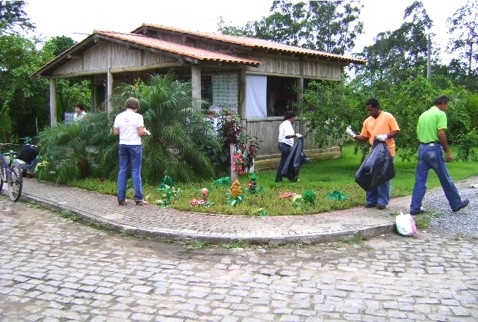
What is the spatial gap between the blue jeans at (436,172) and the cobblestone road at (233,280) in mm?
1167

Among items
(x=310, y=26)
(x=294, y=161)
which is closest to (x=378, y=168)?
(x=294, y=161)

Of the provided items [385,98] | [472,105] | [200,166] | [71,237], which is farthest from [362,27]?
[71,237]

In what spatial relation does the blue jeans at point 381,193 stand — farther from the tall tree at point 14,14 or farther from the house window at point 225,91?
the tall tree at point 14,14

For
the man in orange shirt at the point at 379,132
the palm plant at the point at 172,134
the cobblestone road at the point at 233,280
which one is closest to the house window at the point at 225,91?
the palm plant at the point at 172,134

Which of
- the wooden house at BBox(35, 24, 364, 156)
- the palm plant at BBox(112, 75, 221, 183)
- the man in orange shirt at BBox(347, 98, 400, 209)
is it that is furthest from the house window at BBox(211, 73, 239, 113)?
the man in orange shirt at BBox(347, 98, 400, 209)

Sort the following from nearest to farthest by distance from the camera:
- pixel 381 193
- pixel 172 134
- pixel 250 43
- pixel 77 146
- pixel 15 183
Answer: pixel 381 193, pixel 15 183, pixel 172 134, pixel 77 146, pixel 250 43

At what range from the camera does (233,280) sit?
4.73m

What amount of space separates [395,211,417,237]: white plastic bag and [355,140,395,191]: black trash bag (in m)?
0.97

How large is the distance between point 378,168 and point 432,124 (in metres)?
1.03

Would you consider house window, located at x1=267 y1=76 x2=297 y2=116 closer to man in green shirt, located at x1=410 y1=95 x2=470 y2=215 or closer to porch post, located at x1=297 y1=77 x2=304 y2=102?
porch post, located at x1=297 y1=77 x2=304 y2=102

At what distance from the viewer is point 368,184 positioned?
7387 mm

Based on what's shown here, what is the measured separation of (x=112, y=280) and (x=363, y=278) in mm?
2528

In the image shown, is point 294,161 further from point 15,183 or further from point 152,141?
point 15,183

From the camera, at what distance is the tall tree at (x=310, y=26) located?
38.8 meters
